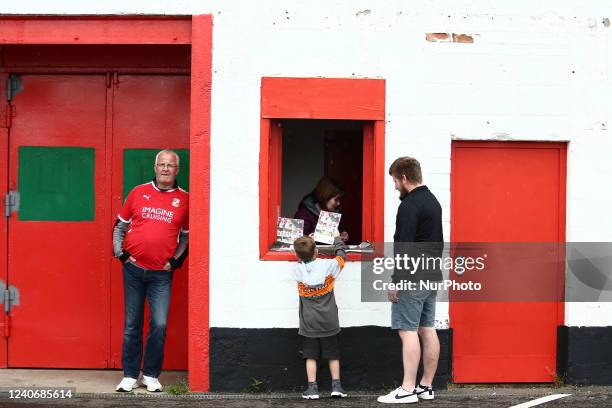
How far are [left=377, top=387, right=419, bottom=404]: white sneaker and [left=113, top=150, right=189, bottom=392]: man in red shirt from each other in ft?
6.02

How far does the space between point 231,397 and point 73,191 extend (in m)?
2.36

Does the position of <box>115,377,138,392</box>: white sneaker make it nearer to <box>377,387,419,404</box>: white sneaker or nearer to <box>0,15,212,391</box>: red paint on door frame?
<box>0,15,212,391</box>: red paint on door frame

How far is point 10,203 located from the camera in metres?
8.68

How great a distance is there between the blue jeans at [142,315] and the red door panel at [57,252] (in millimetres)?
801

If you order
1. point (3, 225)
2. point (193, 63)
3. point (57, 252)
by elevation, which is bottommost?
point (57, 252)

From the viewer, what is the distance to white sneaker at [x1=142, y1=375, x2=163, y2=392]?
7.93 metres

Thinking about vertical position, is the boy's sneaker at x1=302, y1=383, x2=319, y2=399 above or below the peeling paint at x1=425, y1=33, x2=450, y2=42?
below

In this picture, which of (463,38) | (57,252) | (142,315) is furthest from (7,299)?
(463,38)

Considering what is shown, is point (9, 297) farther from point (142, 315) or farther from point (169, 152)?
point (169, 152)

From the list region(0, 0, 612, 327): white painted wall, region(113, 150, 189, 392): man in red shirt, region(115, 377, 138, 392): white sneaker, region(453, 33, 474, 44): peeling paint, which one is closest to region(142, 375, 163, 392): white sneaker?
region(113, 150, 189, 392): man in red shirt

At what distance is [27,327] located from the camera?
870 cm

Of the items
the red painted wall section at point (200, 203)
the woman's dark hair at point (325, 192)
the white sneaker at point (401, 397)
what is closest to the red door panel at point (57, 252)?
the red painted wall section at point (200, 203)

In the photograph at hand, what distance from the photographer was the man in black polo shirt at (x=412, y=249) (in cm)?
732

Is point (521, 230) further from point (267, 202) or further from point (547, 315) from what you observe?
point (267, 202)
